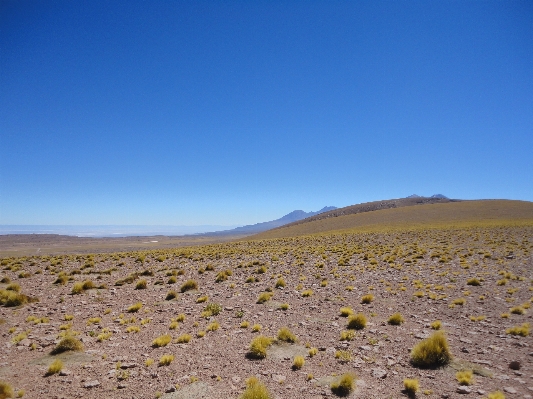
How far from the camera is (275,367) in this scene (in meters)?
7.90

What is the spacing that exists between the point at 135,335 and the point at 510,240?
37785 millimetres

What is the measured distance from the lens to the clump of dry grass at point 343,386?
6625mm

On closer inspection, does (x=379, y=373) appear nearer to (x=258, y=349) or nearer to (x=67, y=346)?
(x=258, y=349)

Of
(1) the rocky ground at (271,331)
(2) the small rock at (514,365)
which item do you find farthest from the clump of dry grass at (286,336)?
(2) the small rock at (514,365)

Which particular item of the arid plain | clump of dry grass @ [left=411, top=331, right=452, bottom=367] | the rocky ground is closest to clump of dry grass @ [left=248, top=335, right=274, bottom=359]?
the arid plain

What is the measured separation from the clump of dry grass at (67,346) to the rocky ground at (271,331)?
0.24m

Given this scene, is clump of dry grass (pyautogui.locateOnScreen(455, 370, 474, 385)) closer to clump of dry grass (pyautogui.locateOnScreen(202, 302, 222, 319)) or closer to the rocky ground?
the rocky ground

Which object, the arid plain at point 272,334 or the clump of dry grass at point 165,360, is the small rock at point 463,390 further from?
the clump of dry grass at point 165,360

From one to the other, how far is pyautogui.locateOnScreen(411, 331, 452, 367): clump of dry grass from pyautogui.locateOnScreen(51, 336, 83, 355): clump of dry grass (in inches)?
384

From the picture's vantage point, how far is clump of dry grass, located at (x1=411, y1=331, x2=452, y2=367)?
25.7 feet

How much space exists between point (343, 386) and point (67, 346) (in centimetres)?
799

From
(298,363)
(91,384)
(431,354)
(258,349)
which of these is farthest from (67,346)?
(431,354)

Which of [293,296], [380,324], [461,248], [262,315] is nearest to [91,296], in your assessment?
[262,315]

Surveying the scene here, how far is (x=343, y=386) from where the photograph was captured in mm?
6680
